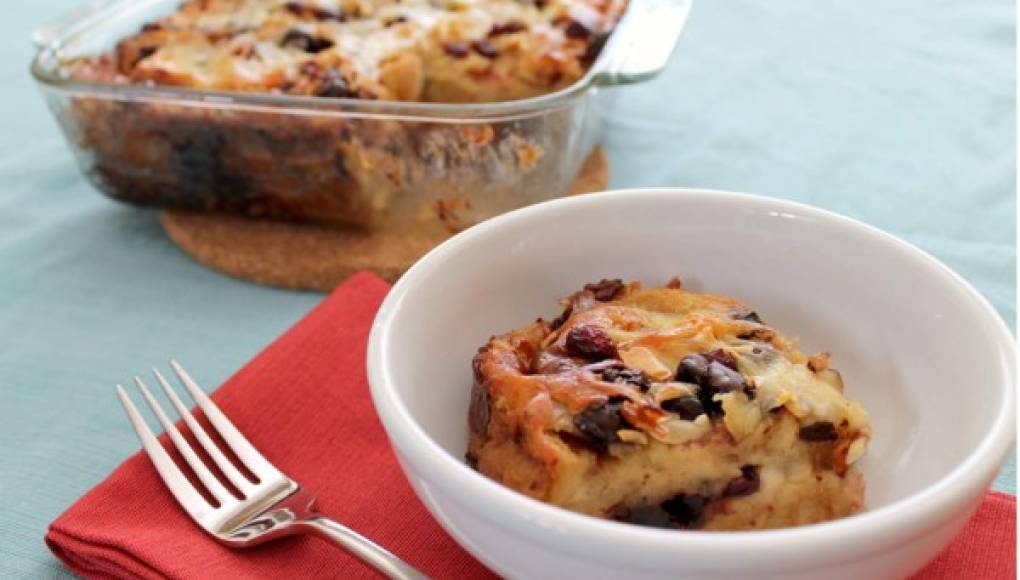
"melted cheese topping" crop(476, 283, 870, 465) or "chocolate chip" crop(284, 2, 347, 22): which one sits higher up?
"melted cheese topping" crop(476, 283, 870, 465)

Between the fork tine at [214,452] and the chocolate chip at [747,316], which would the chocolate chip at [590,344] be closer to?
the chocolate chip at [747,316]

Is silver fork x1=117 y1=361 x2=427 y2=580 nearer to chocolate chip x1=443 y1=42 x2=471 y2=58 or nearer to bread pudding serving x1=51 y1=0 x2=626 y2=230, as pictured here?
bread pudding serving x1=51 y1=0 x2=626 y2=230

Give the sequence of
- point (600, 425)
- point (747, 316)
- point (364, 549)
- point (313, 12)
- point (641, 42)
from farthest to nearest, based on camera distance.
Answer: point (313, 12) → point (641, 42) → point (747, 316) → point (364, 549) → point (600, 425)

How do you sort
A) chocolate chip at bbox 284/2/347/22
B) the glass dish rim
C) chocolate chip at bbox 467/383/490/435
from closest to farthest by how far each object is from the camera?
chocolate chip at bbox 467/383/490/435 → the glass dish rim → chocolate chip at bbox 284/2/347/22

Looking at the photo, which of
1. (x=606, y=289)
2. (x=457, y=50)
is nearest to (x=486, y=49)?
(x=457, y=50)

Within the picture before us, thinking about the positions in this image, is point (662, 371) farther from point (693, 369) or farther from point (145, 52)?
point (145, 52)

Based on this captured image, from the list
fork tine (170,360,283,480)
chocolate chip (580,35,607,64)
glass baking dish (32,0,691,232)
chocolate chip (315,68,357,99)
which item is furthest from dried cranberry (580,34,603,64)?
fork tine (170,360,283,480)
